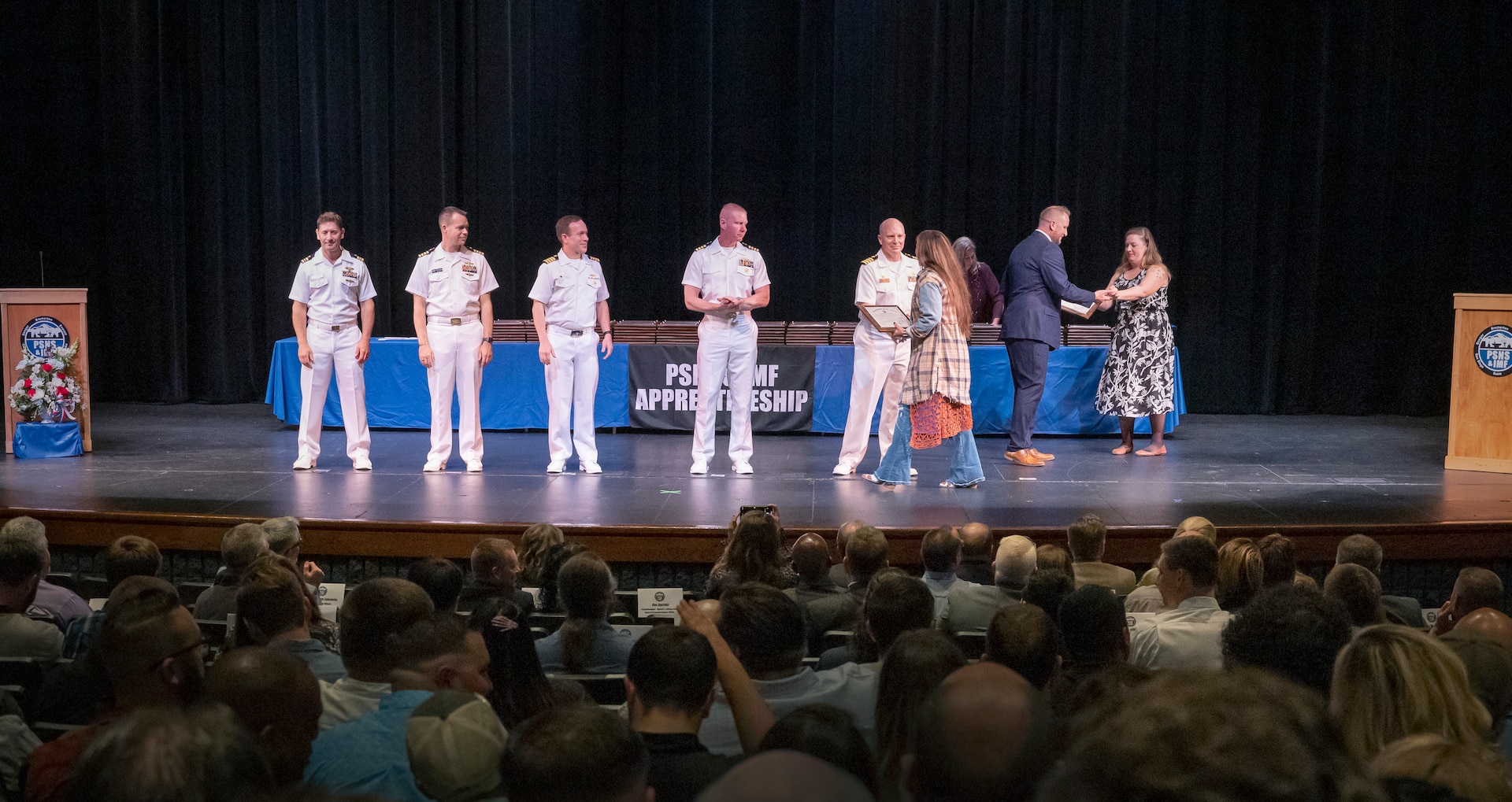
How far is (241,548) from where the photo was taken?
385 cm

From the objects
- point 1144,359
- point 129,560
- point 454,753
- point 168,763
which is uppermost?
point 1144,359

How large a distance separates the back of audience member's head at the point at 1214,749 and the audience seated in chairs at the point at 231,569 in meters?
3.21

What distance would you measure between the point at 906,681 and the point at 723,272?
16.6ft

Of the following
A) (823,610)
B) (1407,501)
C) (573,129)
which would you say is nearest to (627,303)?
(573,129)

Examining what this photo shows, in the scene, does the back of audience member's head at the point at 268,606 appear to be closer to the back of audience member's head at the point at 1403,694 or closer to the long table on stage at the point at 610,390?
the back of audience member's head at the point at 1403,694

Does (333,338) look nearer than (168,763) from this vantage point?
No

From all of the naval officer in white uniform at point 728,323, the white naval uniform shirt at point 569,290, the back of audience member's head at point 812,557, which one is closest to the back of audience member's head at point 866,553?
the back of audience member's head at point 812,557

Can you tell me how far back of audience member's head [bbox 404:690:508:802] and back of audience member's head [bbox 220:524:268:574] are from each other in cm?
208

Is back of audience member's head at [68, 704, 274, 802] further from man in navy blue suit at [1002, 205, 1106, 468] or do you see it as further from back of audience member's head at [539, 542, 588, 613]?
man in navy blue suit at [1002, 205, 1106, 468]

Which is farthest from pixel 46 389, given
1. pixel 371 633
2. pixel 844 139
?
pixel 371 633

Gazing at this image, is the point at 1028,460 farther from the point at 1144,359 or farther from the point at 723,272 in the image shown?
the point at 723,272

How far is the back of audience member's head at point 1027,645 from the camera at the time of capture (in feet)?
7.87

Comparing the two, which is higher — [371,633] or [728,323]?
[728,323]

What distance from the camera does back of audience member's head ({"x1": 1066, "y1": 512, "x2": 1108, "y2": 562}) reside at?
4.10 metres
